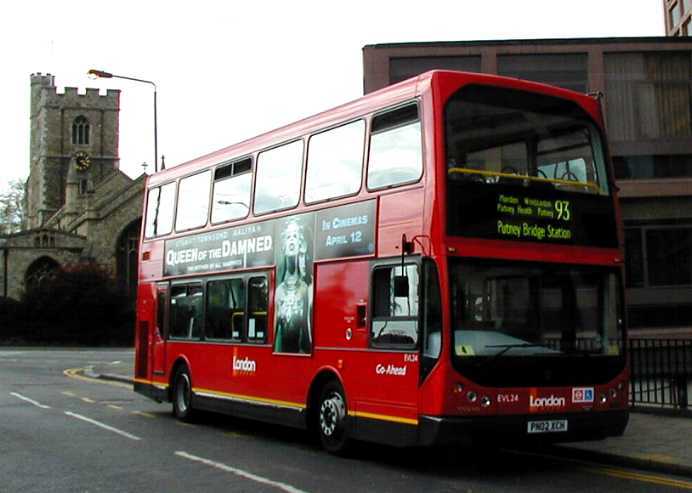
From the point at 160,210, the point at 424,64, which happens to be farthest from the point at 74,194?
the point at 160,210

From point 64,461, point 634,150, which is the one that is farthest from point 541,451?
point 634,150

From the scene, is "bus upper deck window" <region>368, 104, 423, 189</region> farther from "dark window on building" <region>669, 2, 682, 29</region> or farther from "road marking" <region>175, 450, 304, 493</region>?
"dark window on building" <region>669, 2, 682, 29</region>

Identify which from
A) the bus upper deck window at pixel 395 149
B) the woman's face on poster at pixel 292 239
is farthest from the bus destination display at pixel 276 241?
the bus upper deck window at pixel 395 149

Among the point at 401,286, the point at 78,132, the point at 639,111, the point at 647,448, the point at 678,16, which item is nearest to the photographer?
the point at 401,286

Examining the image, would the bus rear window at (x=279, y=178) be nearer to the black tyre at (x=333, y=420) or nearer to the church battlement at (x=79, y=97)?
the black tyre at (x=333, y=420)

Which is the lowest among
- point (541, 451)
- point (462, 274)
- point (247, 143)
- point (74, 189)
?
point (541, 451)

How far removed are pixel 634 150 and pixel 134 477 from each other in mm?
17499

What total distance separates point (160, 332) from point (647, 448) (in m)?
8.85

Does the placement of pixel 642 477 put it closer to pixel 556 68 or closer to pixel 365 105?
pixel 365 105

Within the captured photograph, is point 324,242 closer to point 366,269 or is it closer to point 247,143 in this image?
point 366,269

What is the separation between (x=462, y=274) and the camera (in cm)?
923

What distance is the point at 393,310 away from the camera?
32.1 feet

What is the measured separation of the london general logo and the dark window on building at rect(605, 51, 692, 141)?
14858mm

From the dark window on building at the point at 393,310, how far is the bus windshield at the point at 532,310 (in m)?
0.51
